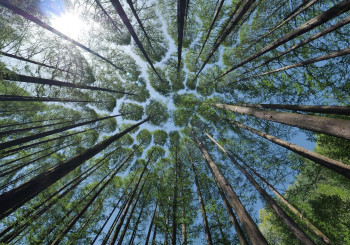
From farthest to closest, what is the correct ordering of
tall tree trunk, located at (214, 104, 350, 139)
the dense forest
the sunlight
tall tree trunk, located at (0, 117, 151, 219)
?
the sunlight, the dense forest, tall tree trunk, located at (0, 117, 151, 219), tall tree trunk, located at (214, 104, 350, 139)

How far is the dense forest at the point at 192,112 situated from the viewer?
458 centimetres

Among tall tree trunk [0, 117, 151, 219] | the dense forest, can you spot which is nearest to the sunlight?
the dense forest

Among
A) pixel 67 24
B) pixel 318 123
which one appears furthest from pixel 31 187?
pixel 67 24

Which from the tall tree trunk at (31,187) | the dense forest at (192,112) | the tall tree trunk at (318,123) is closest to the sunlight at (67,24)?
the dense forest at (192,112)

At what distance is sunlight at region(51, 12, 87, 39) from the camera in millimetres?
6352

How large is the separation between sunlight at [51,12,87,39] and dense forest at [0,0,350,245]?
0.05m

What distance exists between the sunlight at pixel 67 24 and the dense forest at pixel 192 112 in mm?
54

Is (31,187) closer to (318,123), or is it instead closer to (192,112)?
(318,123)

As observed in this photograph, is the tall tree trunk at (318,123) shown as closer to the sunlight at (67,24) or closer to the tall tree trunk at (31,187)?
the tall tree trunk at (31,187)

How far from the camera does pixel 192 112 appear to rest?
15500 millimetres

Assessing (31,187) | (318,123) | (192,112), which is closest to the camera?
(318,123)

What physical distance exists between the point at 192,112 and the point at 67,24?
12.2 metres

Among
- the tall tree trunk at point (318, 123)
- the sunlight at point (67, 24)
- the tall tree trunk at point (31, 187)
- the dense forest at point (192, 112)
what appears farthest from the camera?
the sunlight at point (67, 24)

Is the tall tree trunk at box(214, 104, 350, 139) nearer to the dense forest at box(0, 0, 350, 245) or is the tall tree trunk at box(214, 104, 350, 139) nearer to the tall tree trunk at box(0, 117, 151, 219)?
the dense forest at box(0, 0, 350, 245)
